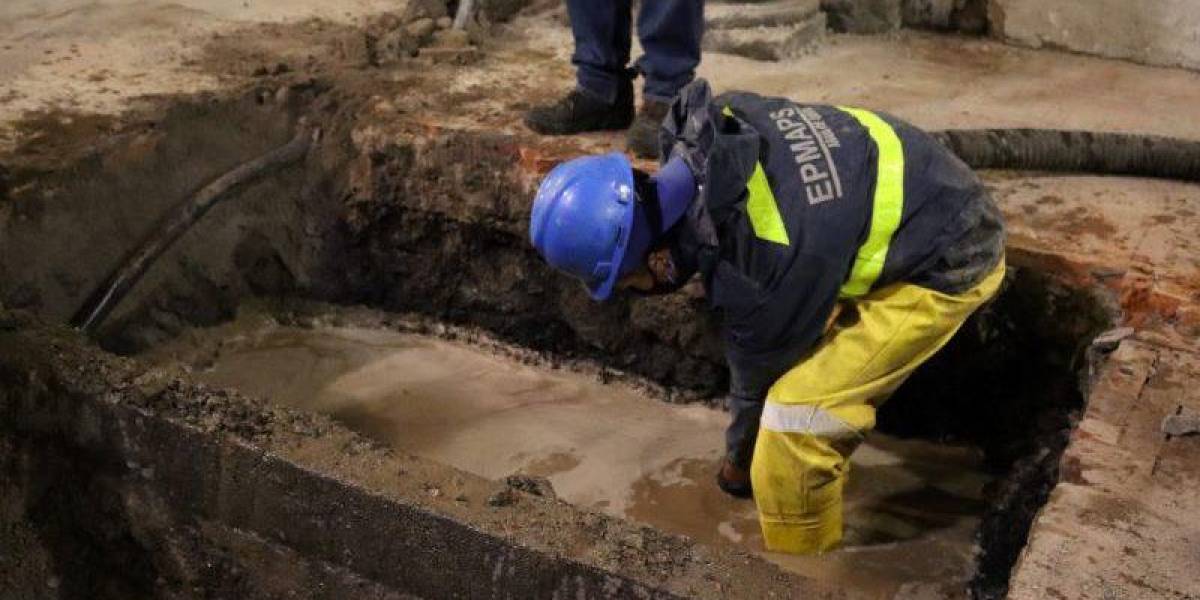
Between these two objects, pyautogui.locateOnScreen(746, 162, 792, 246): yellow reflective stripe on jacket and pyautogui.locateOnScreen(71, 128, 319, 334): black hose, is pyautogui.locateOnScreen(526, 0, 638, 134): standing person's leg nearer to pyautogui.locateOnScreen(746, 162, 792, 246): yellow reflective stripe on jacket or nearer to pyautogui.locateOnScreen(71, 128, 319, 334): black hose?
pyautogui.locateOnScreen(71, 128, 319, 334): black hose

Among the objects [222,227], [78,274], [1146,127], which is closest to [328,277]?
[222,227]

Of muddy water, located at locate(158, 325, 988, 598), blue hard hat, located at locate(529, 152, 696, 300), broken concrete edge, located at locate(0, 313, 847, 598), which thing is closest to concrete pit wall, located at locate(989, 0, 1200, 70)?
muddy water, located at locate(158, 325, 988, 598)

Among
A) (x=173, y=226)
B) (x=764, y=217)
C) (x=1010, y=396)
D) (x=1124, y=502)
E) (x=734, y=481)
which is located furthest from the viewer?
(x=173, y=226)

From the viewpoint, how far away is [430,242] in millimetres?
3965

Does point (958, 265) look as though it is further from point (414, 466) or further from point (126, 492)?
point (126, 492)

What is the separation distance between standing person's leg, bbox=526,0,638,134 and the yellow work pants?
1342 mm

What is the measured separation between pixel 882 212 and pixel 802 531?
81 centimetres

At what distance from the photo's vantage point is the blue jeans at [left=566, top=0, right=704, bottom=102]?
134 inches

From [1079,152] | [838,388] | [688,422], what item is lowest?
[688,422]

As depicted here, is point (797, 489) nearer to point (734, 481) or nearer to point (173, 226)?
point (734, 481)

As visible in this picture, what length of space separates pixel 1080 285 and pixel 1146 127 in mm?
1123

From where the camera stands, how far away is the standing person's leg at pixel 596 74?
3.65 m

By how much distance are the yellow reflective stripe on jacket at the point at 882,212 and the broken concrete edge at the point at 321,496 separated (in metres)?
0.73

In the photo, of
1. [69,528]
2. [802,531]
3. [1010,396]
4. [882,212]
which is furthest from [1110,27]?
[69,528]
